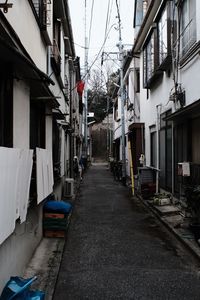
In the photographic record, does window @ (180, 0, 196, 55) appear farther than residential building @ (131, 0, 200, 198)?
No

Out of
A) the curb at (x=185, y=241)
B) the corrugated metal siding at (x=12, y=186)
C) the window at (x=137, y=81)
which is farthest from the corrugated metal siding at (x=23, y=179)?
the window at (x=137, y=81)

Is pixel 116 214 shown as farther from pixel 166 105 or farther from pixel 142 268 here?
pixel 142 268

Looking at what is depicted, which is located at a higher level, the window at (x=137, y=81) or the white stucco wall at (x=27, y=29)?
the window at (x=137, y=81)

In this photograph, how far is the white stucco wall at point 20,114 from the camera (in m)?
6.64

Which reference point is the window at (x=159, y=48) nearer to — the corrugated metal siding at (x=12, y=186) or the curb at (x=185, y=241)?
the curb at (x=185, y=241)

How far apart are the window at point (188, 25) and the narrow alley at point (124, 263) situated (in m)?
4.92

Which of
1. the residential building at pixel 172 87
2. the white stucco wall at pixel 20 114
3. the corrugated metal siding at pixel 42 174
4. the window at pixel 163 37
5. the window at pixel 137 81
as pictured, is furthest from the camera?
the window at pixel 137 81

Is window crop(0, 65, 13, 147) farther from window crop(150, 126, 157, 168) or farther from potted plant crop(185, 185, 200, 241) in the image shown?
window crop(150, 126, 157, 168)

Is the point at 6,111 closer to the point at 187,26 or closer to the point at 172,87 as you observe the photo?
the point at 187,26

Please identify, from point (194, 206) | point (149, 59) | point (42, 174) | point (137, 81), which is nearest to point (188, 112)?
point (194, 206)

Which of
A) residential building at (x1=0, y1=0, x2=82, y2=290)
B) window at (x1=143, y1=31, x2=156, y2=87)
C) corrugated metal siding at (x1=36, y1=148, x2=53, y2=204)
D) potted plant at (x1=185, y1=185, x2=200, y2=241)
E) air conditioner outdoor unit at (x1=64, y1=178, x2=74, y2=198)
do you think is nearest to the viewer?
residential building at (x1=0, y1=0, x2=82, y2=290)

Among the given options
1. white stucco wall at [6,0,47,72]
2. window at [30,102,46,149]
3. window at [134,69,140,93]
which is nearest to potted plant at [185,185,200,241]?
window at [30,102,46,149]

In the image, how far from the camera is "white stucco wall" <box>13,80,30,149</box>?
6.64m

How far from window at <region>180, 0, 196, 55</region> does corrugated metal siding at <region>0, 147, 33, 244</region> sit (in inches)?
257
